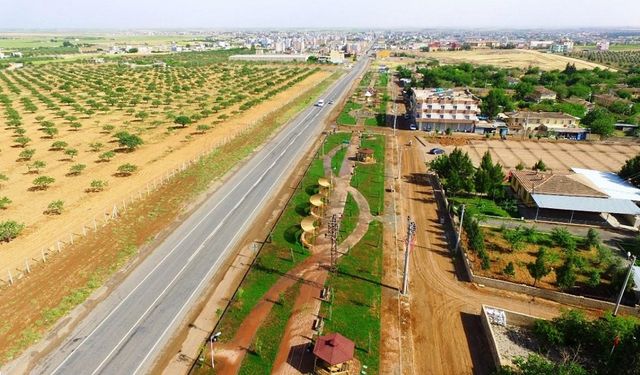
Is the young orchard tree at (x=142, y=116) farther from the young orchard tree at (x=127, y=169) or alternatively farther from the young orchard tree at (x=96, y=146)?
the young orchard tree at (x=127, y=169)

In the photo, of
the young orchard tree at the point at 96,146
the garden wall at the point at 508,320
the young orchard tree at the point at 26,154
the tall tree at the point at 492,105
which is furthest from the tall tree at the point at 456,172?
the young orchard tree at the point at 26,154

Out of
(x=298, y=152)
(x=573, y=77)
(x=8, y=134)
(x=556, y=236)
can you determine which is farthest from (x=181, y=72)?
(x=556, y=236)

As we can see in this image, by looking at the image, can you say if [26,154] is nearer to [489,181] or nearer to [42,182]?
[42,182]

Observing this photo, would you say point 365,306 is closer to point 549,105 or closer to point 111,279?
point 111,279

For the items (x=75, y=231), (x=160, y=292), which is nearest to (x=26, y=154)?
(x=75, y=231)

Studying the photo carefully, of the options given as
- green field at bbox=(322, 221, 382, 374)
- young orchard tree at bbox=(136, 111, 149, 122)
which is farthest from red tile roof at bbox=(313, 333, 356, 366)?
young orchard tree at bbox=(136, 111, 149, 122)
